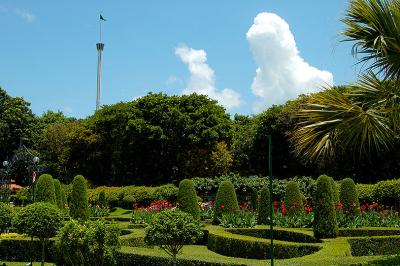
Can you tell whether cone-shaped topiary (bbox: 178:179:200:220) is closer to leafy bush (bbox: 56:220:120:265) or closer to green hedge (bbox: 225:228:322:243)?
green hedge (bbox: 225:228:322:243)

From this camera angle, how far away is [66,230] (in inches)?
459

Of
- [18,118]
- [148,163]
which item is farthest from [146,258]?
[18,118]

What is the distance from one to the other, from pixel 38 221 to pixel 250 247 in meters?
5.55

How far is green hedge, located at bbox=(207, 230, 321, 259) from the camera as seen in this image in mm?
13922

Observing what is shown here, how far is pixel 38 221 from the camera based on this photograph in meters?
14.5

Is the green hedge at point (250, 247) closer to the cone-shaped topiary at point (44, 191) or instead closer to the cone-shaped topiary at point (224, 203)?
the cone-shaped topiary at point (224, 203)

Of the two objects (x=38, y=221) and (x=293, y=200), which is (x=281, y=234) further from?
(x=38, y=221)

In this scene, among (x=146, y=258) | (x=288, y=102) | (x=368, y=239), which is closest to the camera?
(x=146, y=258)

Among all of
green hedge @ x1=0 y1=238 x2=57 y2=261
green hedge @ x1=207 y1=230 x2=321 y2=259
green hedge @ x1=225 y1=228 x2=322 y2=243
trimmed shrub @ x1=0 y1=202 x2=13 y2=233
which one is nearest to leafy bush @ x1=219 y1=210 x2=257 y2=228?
green hedge @ x1=225 y1=228 x2=322 y2=243

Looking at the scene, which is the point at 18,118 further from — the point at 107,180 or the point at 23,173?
the point at 107,180

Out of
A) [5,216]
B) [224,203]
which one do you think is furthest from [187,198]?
[5,216]

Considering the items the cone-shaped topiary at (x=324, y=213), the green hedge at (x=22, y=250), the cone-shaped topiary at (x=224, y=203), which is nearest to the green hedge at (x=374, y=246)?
the cone-shaped topiary at (x=324, y=213)

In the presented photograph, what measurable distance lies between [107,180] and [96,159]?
196 centimetres

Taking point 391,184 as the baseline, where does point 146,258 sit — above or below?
below
